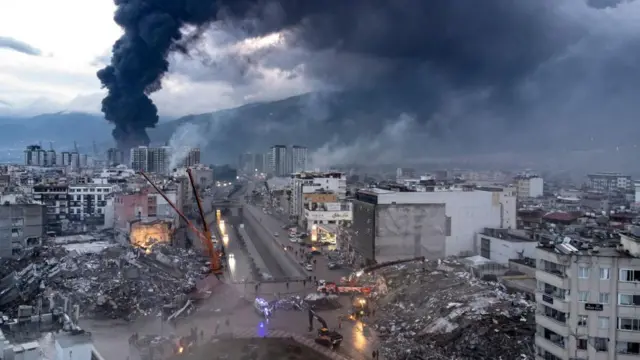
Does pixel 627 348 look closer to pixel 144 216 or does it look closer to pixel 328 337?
pixel 328 337

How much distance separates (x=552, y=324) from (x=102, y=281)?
73.8 ft

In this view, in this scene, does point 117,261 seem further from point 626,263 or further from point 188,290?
point 626,263

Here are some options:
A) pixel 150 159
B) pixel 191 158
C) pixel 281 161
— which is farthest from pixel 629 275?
pixel 281 161

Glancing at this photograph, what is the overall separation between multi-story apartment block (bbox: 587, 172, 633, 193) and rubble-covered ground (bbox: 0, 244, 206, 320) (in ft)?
282

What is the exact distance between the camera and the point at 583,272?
50.2 feet

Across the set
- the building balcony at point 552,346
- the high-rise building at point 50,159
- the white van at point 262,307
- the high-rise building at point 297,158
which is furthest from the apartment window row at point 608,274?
the high-rise building at point 297,158

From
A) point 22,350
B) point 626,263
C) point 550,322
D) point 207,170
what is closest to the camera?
point 22,350

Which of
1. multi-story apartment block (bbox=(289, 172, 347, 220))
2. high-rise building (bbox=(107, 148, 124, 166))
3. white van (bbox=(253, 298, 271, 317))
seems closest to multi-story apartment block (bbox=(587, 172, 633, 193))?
multi-story apartment block (bbox=(289, 172, 347, 220))

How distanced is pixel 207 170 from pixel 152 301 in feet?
319

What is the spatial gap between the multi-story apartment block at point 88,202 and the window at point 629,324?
5041 centimetres

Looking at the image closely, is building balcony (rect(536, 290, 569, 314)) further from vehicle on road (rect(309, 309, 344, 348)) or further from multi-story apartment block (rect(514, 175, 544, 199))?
multi-story apartment block (rect(514, 175, 544, 199))

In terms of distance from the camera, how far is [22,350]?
1023 cm

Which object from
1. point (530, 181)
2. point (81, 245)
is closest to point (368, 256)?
point (81, 245)

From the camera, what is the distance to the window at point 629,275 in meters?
14.8
